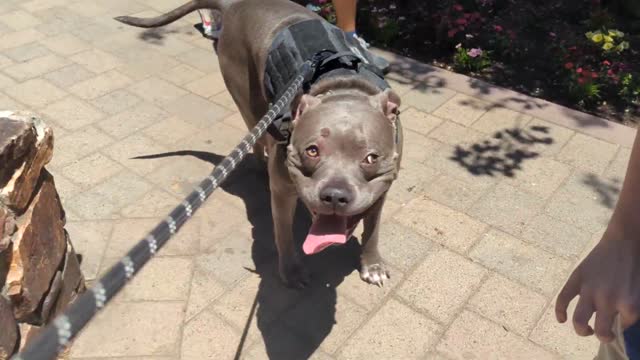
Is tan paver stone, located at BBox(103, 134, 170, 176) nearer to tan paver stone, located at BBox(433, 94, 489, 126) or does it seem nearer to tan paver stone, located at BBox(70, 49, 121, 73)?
tan paver stone, located at BBox(70, 49, 121, 73)

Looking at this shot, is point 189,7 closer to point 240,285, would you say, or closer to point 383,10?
point 240,285

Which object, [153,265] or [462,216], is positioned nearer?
[153,265]

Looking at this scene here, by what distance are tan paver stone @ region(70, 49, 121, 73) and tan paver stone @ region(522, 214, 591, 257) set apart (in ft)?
14.4

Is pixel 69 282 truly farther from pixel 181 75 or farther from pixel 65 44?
pixel 65 44

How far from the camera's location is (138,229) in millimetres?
3871

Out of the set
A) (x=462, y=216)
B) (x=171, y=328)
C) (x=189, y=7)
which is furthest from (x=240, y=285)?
(x=189, y=7)

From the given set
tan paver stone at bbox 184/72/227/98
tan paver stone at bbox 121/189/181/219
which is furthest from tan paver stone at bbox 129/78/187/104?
tan paver stone at bbox 121/189/181/219

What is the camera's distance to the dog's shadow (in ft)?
10.2

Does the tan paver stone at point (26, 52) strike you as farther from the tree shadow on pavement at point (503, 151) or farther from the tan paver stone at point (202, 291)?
the tree shadow on pavement at point (503, 151)

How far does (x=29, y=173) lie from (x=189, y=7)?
80.8 inches

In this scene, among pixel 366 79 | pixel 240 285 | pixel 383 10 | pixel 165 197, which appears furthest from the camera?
pixel 383 10

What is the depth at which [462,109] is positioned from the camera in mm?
5234

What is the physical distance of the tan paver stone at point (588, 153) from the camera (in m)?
4.50

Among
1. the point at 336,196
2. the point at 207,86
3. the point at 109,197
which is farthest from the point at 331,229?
the point at 207,86
